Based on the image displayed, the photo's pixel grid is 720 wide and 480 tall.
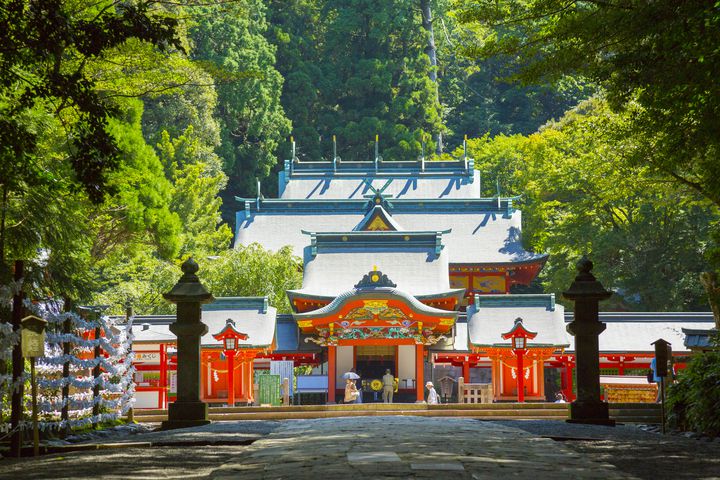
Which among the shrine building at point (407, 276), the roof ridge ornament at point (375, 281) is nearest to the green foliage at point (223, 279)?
the shrine building at point (407, 276)

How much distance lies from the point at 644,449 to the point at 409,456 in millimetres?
3013

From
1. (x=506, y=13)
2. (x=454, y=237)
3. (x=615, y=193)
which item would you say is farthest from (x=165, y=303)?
(x=506, y=13)

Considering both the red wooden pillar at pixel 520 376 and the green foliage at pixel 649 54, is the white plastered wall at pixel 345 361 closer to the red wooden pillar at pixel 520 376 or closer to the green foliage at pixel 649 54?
the red wooden pillar at pixel 520 376

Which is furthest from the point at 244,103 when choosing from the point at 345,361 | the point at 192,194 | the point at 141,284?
the point at 345,361

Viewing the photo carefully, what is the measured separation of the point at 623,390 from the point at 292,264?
1683 cm

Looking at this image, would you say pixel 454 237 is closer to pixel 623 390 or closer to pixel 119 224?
pixel 119 224

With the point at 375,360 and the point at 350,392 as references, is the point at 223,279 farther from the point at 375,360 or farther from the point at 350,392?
the point at 350,392

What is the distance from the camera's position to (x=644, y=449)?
11328 millimetres

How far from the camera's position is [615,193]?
92.1ft

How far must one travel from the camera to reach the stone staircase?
61.0 ft

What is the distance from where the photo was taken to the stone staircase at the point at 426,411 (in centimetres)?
1858

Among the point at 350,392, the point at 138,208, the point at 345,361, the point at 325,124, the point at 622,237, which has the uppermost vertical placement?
the point at 325,124

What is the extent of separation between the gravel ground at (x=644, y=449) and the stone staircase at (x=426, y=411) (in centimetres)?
398

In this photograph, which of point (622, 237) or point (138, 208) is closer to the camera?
point (138, 208)
